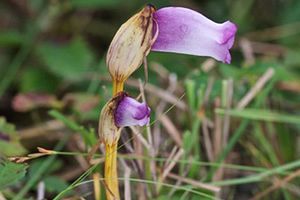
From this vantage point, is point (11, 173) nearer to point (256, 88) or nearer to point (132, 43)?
point (132, 43)

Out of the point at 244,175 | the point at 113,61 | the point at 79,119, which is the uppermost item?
the point at 113,61

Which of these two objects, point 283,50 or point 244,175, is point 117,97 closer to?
point 244,175

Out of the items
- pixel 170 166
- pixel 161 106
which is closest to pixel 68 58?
pixel 161 106

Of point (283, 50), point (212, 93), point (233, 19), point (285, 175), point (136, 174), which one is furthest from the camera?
point (233, 19)

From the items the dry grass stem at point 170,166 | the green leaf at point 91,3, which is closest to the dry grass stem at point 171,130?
the dry grass stem at point 170,166

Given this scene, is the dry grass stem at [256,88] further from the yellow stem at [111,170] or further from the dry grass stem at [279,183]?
the yellow stem at [111,170]

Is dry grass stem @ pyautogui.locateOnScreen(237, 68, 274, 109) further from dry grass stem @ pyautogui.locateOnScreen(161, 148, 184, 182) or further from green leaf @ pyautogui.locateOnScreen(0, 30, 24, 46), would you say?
green leaf @ pyautogui.locateOnScreen(0, 30, 24, 46)

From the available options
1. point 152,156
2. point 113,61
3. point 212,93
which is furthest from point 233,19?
point 113,61
